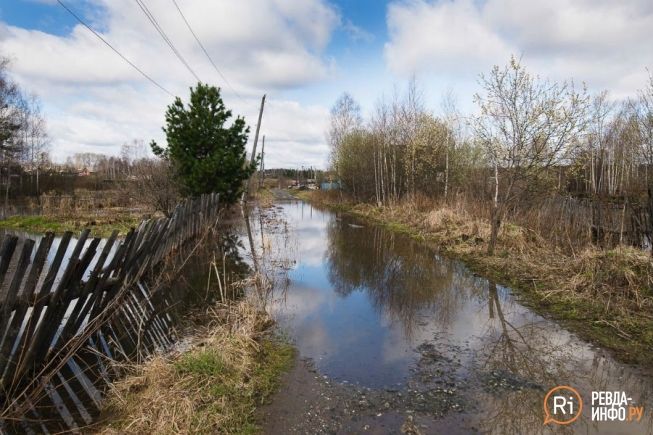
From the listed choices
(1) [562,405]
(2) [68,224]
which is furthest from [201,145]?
(1) [562,405]

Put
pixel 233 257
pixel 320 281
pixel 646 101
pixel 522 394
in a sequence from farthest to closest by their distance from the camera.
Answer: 1. pixel 646 101
2. pixel 233 257
3. pixel 320 281
4. pixel 522 394

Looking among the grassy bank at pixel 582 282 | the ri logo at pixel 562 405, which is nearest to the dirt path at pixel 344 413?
the ri logo at pixel 562 405

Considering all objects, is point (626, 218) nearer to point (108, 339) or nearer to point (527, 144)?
point (527, 144)

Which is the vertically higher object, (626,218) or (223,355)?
(626,218)

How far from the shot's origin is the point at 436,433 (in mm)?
3279

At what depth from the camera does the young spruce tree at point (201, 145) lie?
15.4 m

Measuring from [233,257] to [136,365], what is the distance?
660cm

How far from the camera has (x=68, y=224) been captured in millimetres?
15719

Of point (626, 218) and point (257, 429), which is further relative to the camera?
point (626, 218)

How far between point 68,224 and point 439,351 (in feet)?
51.7

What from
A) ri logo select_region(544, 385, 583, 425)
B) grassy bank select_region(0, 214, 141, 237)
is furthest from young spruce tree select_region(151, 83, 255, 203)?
ri logo select_region(544, 385, 583, 425)

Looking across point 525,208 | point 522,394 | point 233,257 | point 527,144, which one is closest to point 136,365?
point 522,394

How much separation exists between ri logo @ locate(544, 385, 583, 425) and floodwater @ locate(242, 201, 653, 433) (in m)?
0.07

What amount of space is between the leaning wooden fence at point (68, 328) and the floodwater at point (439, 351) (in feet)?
6.21
